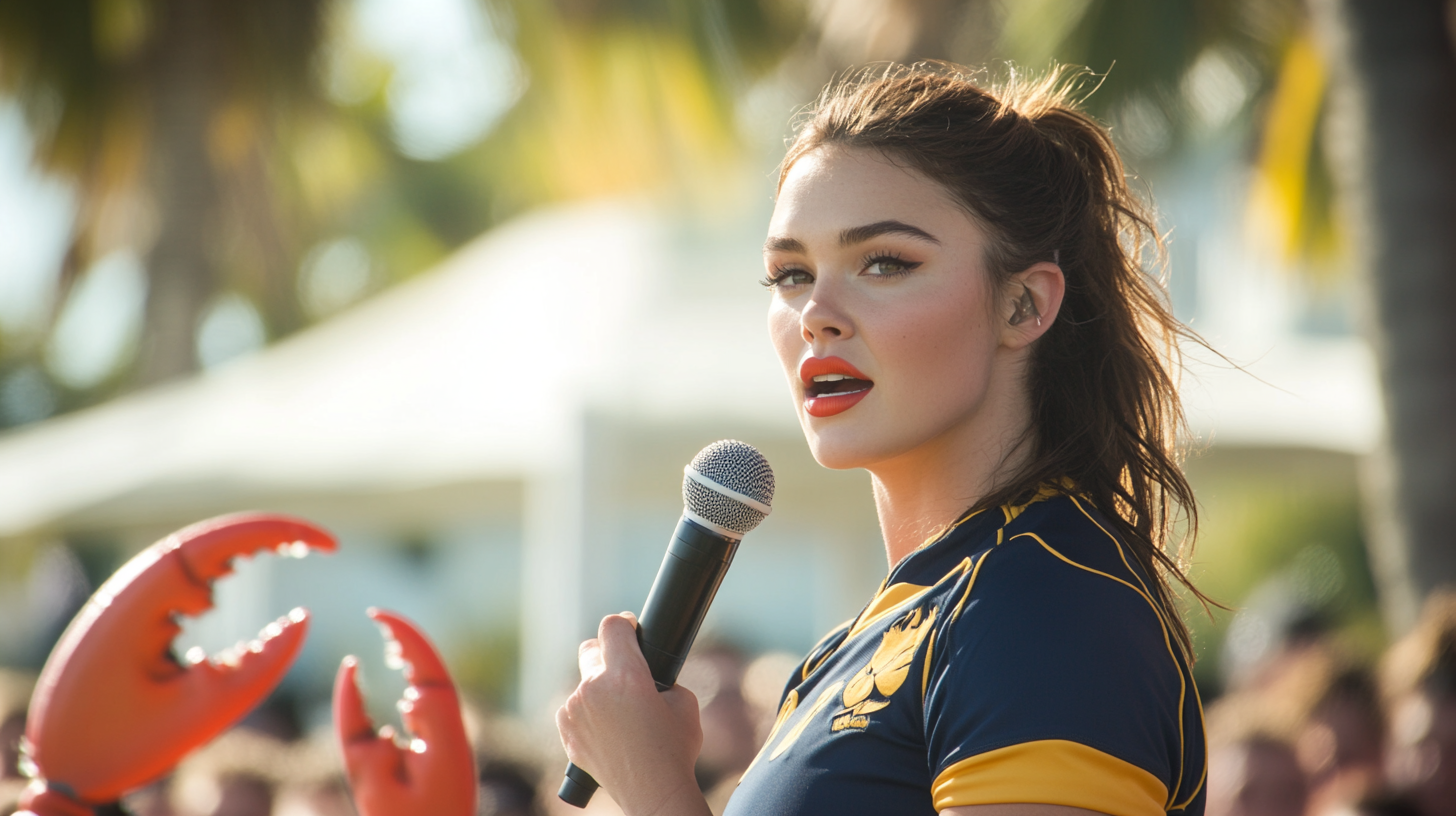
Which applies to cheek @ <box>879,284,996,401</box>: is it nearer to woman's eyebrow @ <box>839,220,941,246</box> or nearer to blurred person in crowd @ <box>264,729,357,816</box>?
woman's eyebrow @ <box>839,220,941,246</box>

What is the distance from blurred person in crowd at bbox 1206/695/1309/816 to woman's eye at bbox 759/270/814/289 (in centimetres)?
274

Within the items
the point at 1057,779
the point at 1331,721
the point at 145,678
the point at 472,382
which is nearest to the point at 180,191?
the point at 472,382

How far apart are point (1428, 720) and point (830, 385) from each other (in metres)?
2.45

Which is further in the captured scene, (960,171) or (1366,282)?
(1366,282)

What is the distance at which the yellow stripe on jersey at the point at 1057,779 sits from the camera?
1.28 meters

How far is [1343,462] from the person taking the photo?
7.12m

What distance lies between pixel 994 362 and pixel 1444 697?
2328mm

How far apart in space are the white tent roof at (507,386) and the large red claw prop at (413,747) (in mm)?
4820

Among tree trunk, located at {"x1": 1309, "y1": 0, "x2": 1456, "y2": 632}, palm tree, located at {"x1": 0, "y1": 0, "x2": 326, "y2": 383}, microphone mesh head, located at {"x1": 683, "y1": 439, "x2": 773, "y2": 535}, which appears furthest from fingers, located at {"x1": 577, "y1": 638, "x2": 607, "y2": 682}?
palm tree, located at {"x1": 0, "y1": 0, "x2": 326, "y2": 383}

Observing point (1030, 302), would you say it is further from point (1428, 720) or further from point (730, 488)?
point (1428, 720)

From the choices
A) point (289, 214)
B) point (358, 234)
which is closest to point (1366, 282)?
point (289, 214)

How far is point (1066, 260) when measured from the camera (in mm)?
1845

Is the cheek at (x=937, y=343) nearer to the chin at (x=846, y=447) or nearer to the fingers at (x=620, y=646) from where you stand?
the chin at (x=846, y=447)

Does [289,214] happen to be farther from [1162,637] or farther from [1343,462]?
[1162,637]
